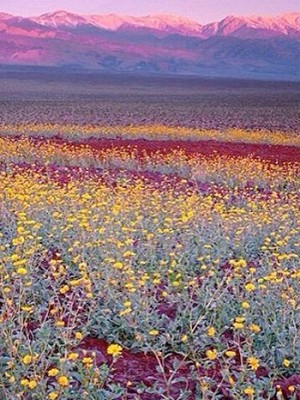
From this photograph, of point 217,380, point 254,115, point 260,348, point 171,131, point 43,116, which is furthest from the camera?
point 254,115

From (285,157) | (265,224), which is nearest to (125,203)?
(265,224)

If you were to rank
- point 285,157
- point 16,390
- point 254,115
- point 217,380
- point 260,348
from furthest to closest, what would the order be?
1. point 254,115
2. point 285,157
3. point 260,348
4. point 217,380
5. point 16,390

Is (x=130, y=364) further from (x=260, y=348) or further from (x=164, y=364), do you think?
(x=260, y=348)

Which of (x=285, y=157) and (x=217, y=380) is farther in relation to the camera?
(x=285, y=157)

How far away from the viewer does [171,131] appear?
24.0 m

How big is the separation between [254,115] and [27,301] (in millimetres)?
41625

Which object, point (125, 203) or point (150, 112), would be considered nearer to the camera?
point (125, 203)

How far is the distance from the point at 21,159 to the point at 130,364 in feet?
35.0

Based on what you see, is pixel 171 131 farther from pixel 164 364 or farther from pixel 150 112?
pixel 150 112

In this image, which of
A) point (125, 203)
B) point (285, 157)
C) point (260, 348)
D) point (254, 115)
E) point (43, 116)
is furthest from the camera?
point (254, 115)

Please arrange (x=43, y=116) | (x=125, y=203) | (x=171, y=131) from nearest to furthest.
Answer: (x=125, y=203), (x=171, y=131), (x=43, y=116)

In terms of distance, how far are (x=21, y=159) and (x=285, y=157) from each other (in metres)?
6.05

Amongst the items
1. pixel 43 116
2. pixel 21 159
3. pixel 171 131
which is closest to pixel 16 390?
pixel 21 159

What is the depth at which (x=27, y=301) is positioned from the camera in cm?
525
